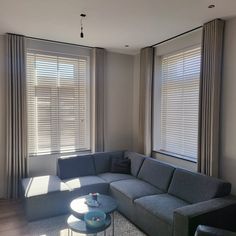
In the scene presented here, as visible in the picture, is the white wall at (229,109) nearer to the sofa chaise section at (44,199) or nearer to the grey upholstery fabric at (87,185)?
the grey upholstery fabric at (87,185)

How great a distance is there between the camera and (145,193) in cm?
321

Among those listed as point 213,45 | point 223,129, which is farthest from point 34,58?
point 223,129

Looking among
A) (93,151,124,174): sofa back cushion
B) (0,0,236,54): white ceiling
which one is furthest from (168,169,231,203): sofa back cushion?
(0,0,236,54): white ceiling

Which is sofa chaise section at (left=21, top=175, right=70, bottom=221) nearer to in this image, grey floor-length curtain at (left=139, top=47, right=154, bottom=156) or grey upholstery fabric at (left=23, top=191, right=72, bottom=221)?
grey upholstery fabric at (left=23, top=191, right=72, bottom=221)

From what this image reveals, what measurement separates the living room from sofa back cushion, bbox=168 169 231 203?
0.05 ft

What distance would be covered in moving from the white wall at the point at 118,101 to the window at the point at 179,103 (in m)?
0.86

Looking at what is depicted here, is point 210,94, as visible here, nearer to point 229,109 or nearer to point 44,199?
point 229,109

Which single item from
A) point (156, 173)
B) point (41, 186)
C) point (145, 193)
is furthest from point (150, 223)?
point (41, 186)

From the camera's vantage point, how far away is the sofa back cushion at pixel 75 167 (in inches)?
154

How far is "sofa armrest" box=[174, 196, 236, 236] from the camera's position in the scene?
222 centimetres

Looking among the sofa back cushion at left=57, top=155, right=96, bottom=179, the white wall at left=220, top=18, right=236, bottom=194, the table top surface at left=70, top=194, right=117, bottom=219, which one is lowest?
the table top surface at left=70, top=194, right=117, bottom=219

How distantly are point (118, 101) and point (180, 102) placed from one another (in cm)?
146

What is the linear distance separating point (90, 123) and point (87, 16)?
89.0 inches

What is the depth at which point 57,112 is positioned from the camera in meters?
4.39
